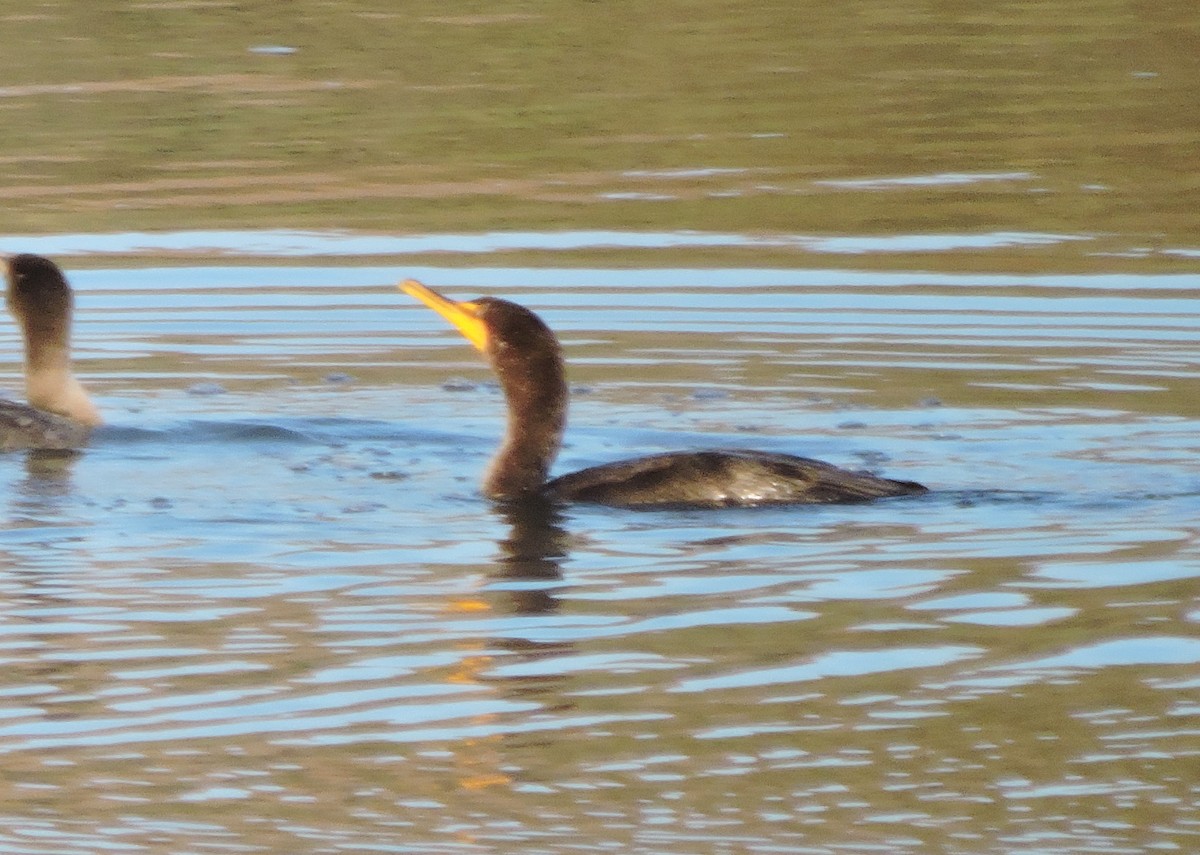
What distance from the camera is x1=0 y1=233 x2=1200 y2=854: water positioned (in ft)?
20.0

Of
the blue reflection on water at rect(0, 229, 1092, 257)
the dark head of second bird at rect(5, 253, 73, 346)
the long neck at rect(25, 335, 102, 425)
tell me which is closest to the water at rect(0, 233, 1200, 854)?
the long neck at rect(25, 335, 102, 425)

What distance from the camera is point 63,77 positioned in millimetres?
23281

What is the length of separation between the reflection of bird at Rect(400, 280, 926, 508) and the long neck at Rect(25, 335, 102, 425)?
1.96 metres

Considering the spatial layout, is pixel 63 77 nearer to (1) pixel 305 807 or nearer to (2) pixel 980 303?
(2) pixel 980 303

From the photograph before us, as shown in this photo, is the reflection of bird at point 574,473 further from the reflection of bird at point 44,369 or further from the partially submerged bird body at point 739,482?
the reflection of bird at point 44,369

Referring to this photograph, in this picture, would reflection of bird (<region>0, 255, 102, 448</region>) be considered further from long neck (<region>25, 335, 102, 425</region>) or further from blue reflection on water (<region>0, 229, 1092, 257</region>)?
blue reflection on water (<region>0, 229, 1092, 257</region>)

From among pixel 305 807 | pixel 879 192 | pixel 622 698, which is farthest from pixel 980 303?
pixel 305 807

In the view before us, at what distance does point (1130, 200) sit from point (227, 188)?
21.8 ft

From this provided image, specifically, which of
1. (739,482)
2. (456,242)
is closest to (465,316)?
(739,482)

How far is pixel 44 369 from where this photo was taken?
1187 cm

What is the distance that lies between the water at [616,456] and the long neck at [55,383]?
173 millimetres

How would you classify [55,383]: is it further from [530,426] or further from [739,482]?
[739,482]

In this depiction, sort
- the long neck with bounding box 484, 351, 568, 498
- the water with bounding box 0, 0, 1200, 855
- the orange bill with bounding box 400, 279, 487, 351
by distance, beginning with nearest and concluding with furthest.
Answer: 1. the water with bounding box 0, 0, 1200, 855
2. the long neck with bounding box 484, 351, 568, 498
3. the orange bill with bounding box 400, 279, 487, 351

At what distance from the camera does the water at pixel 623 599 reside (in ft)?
20.0
